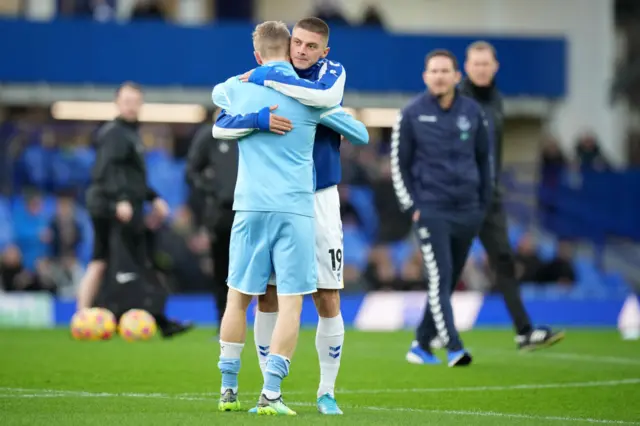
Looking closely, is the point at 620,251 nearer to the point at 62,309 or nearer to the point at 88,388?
Answer: the point at 62,309

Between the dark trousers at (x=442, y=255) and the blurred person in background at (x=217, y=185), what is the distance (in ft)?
8.80

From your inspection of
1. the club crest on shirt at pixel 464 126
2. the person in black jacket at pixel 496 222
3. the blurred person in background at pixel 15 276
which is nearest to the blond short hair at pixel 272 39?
the club crest on shirt at pixel 464 126

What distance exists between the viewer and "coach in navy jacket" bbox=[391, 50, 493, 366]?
35.9 feet

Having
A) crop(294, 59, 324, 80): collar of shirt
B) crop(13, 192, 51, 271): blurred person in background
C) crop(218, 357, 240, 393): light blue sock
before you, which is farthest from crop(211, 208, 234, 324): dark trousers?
crop(13, 192, 51, 271): blurred person in background

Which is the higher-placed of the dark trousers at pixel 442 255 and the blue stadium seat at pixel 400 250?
the dark trousers at pixel 442 255

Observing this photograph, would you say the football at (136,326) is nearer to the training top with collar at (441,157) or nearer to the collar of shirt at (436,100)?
the training top with collar at (441,157)

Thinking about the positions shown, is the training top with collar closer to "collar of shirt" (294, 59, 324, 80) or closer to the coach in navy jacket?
the coach in navy jacket

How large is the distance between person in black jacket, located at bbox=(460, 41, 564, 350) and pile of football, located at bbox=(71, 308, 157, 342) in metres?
3.79

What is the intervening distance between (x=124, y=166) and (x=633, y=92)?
86.5ft

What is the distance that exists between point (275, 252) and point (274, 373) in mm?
640

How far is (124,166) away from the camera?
1414cm

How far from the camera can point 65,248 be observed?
20.8 meters

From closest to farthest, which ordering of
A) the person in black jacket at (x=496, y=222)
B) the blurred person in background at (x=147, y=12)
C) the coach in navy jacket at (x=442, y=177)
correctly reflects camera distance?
1. the coach in navy jacket at (x=442, y=177)
2. the person in black jacket at (x=496, y=222)
3. the blurred person in background at (x=147, y=12)

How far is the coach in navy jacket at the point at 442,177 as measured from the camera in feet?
35.9
